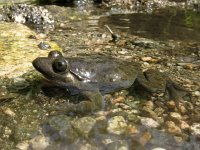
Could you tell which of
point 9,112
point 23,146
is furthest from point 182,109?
point 9,112

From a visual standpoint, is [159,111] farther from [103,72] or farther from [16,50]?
[16,50]

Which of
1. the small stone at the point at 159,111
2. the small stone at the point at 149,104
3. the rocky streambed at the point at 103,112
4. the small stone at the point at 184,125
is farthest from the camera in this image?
the small stone at the point at 149,104

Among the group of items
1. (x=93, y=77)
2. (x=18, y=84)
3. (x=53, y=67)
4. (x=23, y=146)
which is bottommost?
(x=23, y=146)

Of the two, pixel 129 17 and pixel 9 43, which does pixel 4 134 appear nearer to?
pixel 9 43

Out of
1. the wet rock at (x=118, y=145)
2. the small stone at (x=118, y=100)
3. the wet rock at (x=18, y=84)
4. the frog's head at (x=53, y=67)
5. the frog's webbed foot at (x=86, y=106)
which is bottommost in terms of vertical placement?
the wet rock at (x=118, y=145)

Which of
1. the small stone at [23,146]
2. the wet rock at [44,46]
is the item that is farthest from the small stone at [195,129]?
the wet rock at [44,46]

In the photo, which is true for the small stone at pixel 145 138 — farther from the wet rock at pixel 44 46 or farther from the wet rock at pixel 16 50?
the wet rock at pixel 44 46
